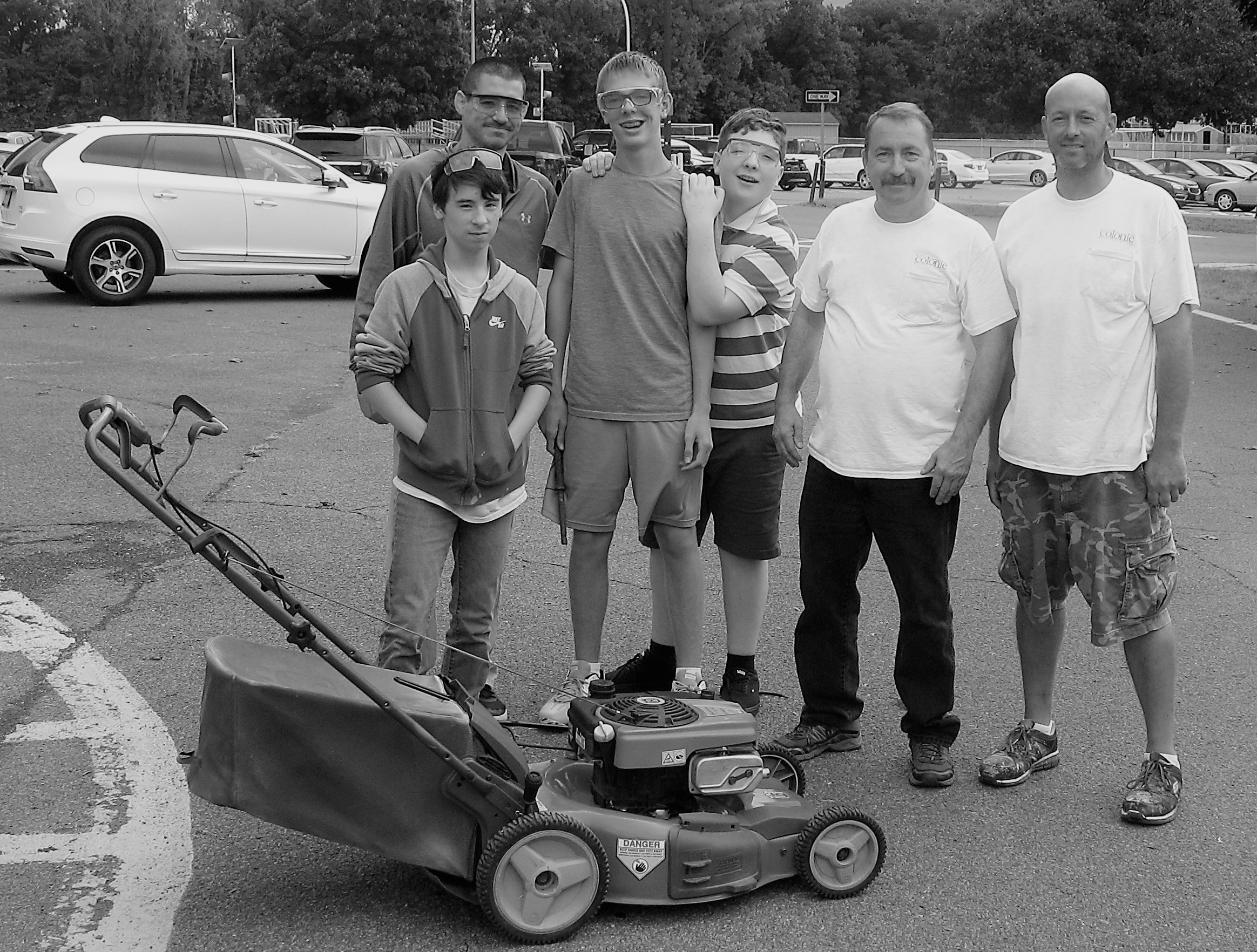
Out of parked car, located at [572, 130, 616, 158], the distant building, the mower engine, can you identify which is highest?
the distant building

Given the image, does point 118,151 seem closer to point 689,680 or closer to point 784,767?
point 689,680

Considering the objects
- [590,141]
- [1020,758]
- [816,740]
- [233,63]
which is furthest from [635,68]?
[233,63]

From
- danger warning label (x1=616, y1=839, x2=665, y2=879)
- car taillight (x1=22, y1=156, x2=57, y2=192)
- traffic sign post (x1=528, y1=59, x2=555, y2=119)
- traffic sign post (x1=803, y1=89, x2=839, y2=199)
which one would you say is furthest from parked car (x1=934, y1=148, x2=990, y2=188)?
danger warning label (x1=616, y1=839, x2=665, y2=879)

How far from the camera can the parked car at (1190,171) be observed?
41031 millimetres

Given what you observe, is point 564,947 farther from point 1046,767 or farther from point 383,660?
point 1046,767

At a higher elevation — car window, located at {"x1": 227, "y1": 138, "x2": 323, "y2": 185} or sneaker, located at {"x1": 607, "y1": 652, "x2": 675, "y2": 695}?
car window, located at {"x1": 227, "y1": 138, "x2": 323, "y2": 185}

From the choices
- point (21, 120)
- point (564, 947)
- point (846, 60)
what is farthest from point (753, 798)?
point (846, 60)

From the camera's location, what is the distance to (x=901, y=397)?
4.07m

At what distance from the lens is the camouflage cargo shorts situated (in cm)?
398

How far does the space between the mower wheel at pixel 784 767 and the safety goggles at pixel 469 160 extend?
1.80 meters

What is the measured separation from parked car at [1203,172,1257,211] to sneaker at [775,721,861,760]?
3898 cm

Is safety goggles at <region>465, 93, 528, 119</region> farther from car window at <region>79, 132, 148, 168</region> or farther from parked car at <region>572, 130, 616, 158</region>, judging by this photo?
parked car at <region>572, 130, 616, 158</region>

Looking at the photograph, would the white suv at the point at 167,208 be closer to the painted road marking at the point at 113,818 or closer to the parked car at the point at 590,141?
the painted road marking at the point at 113,818

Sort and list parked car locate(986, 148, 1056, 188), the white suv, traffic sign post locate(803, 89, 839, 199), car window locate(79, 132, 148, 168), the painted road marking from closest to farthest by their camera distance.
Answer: the painted road marking < the white suv < car window locate(79, 132, 148, 168) < traffic sign post locate(803, 89, 839, 199) < parked car locate(986, 148, 1056, 188)
